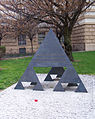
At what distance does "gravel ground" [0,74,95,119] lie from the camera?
15.8 feet

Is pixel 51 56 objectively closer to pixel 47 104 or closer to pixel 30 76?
pixel 30 76

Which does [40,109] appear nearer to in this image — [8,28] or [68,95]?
[68,95]

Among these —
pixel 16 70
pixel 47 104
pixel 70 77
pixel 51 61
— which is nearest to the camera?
pixel 47 104

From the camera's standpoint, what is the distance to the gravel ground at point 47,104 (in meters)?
4.80

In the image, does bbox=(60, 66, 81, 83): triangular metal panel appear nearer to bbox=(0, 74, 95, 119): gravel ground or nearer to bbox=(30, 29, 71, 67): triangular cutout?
bbox=(30, 29, 71, 67): triangular cutout

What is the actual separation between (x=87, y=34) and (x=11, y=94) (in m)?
21.8

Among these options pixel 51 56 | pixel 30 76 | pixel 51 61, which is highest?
pixel 51 56

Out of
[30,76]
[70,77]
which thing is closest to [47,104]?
[70,77]

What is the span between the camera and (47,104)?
5668 mm

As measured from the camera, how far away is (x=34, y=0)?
43.7 ft

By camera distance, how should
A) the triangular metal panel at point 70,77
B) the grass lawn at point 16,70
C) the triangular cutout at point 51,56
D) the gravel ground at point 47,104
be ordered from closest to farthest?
the gravel ground at point 47,104 → the triangular metal panel at point 70,77 → the triangular cutout at point 51,56 → the grass lawn at point 16,70

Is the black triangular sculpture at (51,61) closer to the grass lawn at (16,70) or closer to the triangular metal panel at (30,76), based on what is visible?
the triangular metal panel at (30,76)

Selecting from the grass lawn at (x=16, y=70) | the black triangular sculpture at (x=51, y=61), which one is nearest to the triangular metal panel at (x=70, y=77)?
the black triangular sculpture at (x=51, y=61)

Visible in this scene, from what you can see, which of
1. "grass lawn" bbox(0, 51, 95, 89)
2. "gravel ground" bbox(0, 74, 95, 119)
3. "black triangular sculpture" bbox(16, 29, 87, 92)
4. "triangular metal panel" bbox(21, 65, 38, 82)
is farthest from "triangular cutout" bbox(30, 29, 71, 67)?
"grass lawn" bbox(0, 51, 95, 89)
